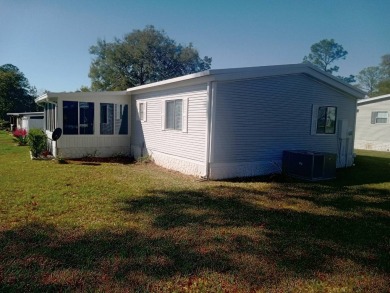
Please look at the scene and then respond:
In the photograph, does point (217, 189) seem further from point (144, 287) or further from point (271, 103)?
point (144, 287)

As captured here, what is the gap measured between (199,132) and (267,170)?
2707 millimetres

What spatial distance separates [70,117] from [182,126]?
5.63m

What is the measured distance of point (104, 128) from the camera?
13.6m

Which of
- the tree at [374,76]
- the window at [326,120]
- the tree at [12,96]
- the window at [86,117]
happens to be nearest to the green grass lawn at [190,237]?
the window at [326,120]

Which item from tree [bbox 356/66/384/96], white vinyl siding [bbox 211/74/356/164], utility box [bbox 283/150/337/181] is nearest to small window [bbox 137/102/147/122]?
white vinyl siding [bbox 211/74/356/164]

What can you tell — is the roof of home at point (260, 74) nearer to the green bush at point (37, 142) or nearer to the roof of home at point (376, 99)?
the green bush at point (37, 142)

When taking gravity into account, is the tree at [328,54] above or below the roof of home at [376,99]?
above

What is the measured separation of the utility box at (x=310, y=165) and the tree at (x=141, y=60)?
2836cm

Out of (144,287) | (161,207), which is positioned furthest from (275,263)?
(161,207)

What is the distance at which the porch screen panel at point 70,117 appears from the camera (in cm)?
1270

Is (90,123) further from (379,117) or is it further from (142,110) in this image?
(379,117)

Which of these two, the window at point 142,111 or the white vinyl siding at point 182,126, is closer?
the white vinyl siding at point 182,126

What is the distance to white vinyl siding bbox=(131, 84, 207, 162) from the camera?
Result: 9.19m

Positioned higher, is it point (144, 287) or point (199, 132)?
point (199, 132)
